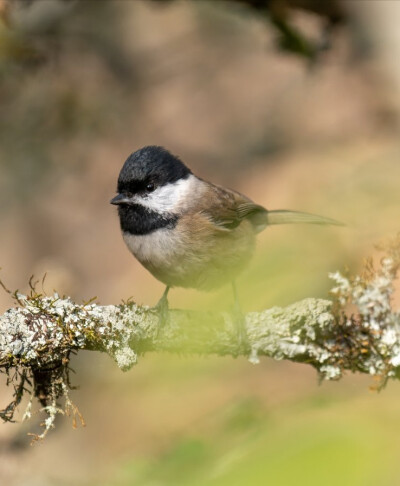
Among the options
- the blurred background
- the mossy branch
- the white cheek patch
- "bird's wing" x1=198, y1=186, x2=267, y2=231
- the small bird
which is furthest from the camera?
"bird's wing" x1=198, y1=186, x2=267, y2=231

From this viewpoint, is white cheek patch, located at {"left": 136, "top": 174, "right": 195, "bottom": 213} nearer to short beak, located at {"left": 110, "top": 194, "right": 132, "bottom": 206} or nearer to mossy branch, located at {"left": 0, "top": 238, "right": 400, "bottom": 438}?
short beak, located at {"left": 110, "top": 194, "right": 132, "bottom": 206}

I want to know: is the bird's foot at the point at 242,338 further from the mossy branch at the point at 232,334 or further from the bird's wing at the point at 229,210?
the bird's wing at the point at 229,210

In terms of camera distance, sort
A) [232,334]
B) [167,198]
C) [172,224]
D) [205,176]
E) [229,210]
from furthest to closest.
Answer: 1. [205,176]
2. [229,210]
3. [167,198]
4. [172,224]
5. [232,334]

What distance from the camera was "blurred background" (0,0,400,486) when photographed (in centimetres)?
65

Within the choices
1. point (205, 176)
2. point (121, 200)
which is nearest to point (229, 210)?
point (121, 200)

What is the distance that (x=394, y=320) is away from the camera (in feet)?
5.64

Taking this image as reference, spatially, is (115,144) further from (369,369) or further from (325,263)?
(325,263)

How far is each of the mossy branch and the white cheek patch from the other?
3.79 ft

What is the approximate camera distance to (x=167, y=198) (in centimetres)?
313

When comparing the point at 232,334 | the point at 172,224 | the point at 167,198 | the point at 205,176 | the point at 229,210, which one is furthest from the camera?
the point at 205,176

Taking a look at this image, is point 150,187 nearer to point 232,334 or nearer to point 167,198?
point 167,198

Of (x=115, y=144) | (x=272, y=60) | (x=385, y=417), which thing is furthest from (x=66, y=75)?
(x=385, y=417)

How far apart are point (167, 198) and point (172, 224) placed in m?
0.17

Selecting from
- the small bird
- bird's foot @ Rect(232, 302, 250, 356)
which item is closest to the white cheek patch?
the small bird
